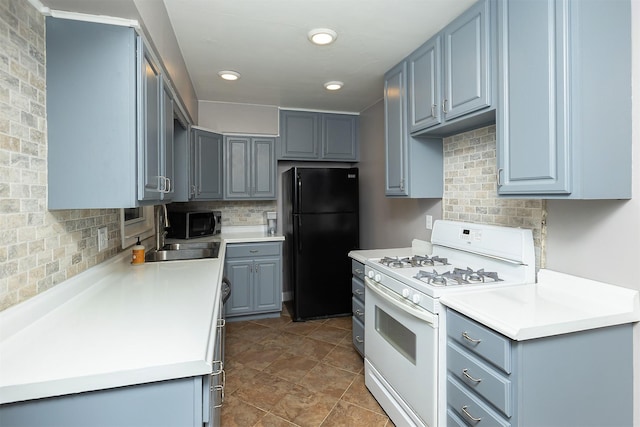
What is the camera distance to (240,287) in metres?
3.50

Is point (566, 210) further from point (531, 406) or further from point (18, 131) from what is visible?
point (18, 131)

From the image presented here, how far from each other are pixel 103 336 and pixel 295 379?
1.69m

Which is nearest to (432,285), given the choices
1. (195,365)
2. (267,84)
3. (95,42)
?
(195,365)

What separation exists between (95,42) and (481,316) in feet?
5.97

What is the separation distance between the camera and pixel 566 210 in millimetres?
1583

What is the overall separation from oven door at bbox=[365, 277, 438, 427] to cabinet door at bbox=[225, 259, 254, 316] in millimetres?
1597

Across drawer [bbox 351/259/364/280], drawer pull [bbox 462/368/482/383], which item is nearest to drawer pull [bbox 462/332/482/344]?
drawer pull [bbox 462/368/482/383]

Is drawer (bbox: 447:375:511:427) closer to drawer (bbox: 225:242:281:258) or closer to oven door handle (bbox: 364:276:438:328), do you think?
oven door handle (bbox: 364:276:438:328)

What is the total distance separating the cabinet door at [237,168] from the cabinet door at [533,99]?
276cm

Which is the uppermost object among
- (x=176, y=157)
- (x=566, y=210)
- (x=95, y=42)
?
(x=95, y=42)

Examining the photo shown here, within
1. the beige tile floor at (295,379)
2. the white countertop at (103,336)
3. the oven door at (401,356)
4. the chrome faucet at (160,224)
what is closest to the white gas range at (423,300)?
the oven door at (401,356)

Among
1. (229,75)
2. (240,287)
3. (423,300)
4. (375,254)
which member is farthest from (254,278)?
(423,300)

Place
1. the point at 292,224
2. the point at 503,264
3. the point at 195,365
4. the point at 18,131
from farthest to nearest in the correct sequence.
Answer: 1. the point at 292,224
2. the point at 503,264
3. the point at 18,131
4. the point at 195,365

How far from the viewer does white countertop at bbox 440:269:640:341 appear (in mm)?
1205
